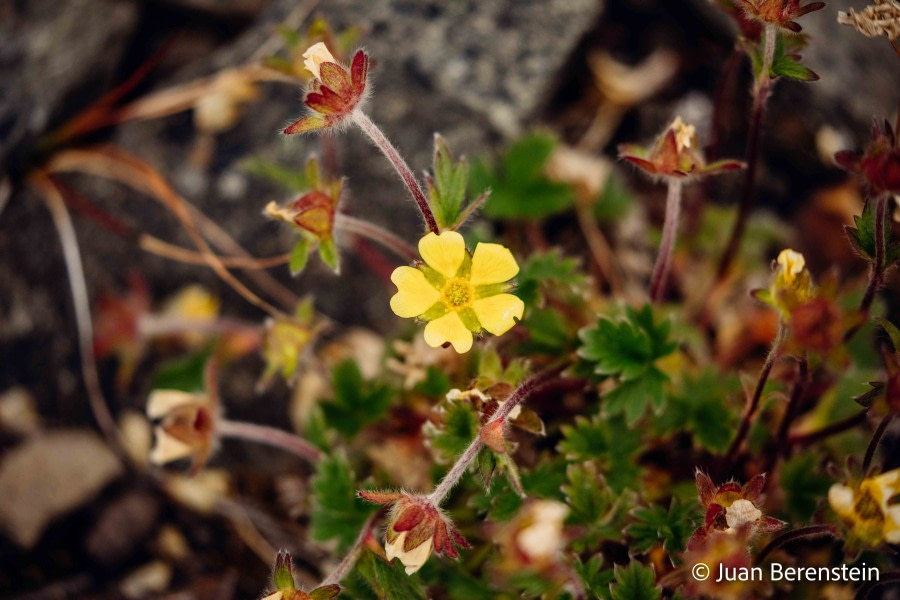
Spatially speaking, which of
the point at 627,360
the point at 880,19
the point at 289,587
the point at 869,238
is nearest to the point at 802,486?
the point at 627,360

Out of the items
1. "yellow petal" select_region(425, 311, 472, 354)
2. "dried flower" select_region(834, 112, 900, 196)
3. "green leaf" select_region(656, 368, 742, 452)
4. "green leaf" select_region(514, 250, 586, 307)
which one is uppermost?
"dried flower" select_region(834, 112, 900, 196)

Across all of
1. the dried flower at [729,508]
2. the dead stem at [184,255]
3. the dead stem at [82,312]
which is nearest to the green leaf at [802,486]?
the dried flower at [729,508]

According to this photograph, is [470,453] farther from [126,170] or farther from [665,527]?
[126,170]

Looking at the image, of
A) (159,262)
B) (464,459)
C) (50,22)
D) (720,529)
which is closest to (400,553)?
(464,459)

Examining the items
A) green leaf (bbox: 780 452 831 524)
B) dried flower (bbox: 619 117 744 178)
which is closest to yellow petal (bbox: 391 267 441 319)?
dried flower (bbox: 619 117 744 178)

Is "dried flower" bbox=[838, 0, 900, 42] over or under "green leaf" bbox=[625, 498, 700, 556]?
over

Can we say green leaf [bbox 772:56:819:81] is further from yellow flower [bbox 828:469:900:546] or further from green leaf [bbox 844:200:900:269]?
yellow flower [bbox 828:469:900:546]

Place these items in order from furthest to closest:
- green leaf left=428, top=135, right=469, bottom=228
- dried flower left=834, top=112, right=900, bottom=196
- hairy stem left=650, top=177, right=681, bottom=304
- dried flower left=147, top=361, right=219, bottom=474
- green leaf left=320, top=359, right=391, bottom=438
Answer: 1. green leaf left=320, top=359, right=391, bottom=438
2. dried flower left=147, top=361, right=219, bottom=474
3. hairy stem left=650, top=177, right=681, bottom=304
4. green leaf left=428, top=135, right=469, bottom=228
5. dried flower left=834, top=112, right=900, bottom=196
